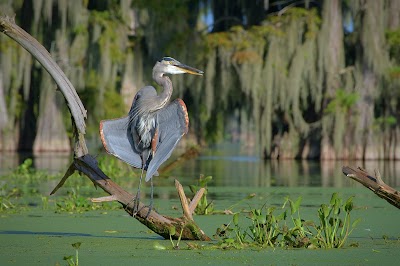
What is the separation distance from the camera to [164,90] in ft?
23.7

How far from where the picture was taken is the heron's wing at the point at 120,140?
684 centimetres

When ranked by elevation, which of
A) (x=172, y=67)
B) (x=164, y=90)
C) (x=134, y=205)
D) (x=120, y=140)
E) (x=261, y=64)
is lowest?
(x=134, y=205)

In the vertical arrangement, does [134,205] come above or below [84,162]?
below

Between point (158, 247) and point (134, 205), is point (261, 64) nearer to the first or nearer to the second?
point (134, 205)

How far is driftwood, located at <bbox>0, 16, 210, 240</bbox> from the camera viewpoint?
6676mm

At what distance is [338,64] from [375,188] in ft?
53.2

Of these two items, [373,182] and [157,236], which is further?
[157,236]

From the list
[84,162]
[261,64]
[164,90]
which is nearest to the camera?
[84,162]

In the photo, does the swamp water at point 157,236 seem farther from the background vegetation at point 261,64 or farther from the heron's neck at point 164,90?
the background vegetation at point 261,64

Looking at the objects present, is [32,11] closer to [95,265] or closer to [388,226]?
[388,226]

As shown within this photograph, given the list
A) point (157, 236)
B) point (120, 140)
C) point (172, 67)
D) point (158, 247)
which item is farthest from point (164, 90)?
point (158, 247)

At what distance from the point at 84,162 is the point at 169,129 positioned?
2.04 ft

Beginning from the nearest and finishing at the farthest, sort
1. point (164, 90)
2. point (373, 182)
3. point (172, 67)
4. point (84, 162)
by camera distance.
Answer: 1. point (373, 182)
2. point (84, 162)
3. point (164, 90)
4. point (172, 67)

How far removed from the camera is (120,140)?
7016 millimetres
